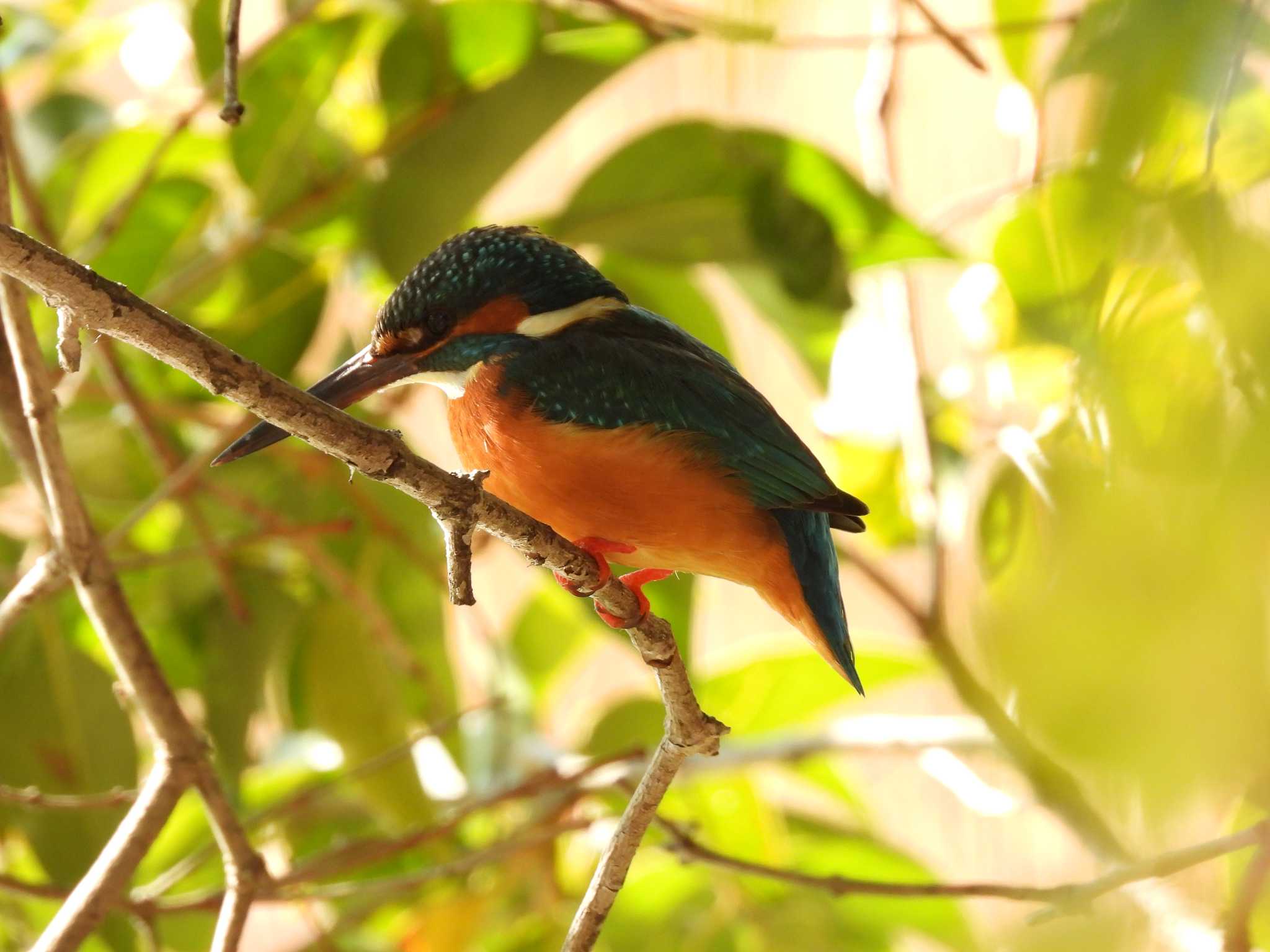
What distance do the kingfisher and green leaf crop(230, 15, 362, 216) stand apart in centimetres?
52

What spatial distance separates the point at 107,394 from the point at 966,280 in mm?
927

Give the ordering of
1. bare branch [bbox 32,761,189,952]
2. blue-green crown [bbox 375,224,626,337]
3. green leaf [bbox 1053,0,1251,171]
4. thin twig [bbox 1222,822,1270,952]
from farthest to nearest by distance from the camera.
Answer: blue-green crown [bbox 375,224,626,337] < bare branch [bbox 32,761,189,952] < thin twig [bbox 1222,822,1270,952] < green leaf [bbox 1053,0,1251,171]

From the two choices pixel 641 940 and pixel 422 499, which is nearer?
pixel 422 499

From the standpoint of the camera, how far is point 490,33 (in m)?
1.25

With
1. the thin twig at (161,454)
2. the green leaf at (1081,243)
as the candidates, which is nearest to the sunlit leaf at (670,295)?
the thin twig at (161,454)

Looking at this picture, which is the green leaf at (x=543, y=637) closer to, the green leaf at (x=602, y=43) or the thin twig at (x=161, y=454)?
the thin twig at (x=161, y=454)

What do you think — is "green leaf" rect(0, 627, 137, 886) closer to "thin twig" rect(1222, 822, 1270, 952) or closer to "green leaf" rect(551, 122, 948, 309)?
"green leaf" rect(551, 122, 948, 309)

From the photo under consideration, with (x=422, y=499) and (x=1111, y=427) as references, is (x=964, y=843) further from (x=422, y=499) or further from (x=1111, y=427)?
(x=1111, y=427)

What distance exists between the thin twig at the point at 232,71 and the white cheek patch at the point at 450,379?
23 cm

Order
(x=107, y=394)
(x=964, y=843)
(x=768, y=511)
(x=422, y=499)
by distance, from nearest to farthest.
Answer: (x=422, y=499) < (x=768, y=511) < (x=107, y=394) < (x=964, y=843)

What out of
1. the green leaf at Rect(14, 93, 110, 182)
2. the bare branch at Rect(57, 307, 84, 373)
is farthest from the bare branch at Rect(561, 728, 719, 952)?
the green leaf at Rect(14, 93, 110, 182)

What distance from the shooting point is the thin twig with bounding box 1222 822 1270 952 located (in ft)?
0.71

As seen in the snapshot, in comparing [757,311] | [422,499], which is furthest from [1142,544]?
[757,311]

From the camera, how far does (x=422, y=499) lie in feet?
1.64
